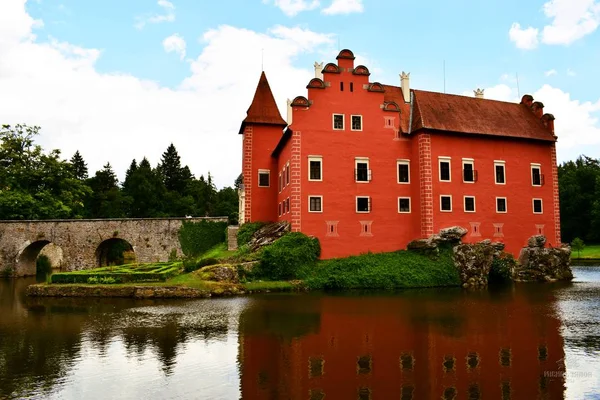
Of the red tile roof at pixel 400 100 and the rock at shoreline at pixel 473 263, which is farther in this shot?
the red tile roof at pixel 400 100

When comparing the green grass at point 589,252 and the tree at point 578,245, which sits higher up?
the tree at point 578,245

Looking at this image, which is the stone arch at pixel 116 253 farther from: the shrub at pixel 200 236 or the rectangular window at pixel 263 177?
the rectangular window at pixel 263 177

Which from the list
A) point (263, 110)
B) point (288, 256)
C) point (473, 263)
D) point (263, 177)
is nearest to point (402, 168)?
point (473, 263)

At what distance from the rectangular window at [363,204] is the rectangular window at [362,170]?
1.34 m

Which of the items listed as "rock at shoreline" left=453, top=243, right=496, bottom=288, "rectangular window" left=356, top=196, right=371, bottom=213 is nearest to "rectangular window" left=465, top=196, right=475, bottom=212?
"rock at shoreline" left=453, top=243, right=496, bottom=288

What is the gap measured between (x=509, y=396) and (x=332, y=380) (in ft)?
11.3

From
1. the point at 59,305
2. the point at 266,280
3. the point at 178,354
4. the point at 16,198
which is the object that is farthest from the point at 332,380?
the point at 16,198

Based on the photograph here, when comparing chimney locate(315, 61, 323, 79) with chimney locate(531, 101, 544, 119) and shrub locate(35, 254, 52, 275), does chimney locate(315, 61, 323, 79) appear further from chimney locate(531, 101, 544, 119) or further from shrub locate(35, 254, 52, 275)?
shrub locate(35, 254, 52, 275)

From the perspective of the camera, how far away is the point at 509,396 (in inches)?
360

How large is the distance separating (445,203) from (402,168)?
3.93 m

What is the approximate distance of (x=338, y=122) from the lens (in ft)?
112

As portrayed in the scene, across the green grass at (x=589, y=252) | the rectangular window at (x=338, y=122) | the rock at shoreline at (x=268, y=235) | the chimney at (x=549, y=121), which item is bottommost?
the green grass at (x=589, y=252)

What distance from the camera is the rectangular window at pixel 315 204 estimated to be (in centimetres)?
3309

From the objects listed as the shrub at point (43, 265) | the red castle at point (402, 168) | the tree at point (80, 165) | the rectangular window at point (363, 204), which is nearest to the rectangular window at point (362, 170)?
the red castle at point (402, 168)
